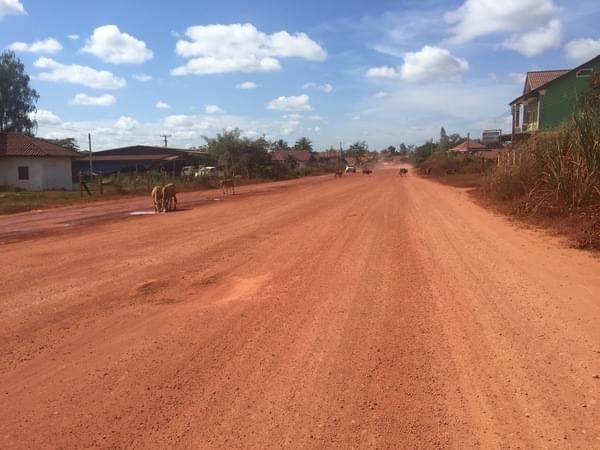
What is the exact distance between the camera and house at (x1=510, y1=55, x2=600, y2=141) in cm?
4019

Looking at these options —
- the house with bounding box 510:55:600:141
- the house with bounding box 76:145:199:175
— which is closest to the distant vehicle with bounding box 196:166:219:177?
the house with bounding box 76:145:199:175

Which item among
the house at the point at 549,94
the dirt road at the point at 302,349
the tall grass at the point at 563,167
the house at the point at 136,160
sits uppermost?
the house at the point at 549,94

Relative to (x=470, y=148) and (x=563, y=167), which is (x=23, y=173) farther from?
(x=470, y=148)

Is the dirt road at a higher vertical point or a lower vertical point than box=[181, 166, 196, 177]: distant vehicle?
lower

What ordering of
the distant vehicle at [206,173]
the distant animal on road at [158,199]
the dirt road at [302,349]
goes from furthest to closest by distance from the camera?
the distant vehicle at [206,173]
the distant animal on road at [158,199]
the dirt road at [302,349]

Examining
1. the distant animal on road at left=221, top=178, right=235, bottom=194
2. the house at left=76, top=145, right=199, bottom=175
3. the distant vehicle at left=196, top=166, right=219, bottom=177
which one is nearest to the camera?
the distant animal on road at left=221, top=178, right=235, bottom=194

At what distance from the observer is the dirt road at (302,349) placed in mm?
3756

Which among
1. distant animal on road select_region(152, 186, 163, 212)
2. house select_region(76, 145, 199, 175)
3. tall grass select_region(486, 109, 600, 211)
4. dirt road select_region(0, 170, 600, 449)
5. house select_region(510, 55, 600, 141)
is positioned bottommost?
dirt road select_region(0, 170, 600, 449)

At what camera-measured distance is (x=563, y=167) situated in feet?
45.2

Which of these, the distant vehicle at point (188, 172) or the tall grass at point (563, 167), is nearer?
the tall grass at point (563, 167)

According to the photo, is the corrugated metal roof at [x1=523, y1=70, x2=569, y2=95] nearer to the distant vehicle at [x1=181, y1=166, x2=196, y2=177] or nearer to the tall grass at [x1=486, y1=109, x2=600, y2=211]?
the distant vehicle at [x1=181, y1=166, x2=196, y2=177]

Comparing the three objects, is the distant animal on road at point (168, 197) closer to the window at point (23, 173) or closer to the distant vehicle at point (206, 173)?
the window at point (23, 173)

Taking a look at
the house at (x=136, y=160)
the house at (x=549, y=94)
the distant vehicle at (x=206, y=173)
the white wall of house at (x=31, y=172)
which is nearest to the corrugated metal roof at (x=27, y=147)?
the white wall of house at (x=31, y=172)

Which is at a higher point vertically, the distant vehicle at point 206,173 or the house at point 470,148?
the house at point 470,148
